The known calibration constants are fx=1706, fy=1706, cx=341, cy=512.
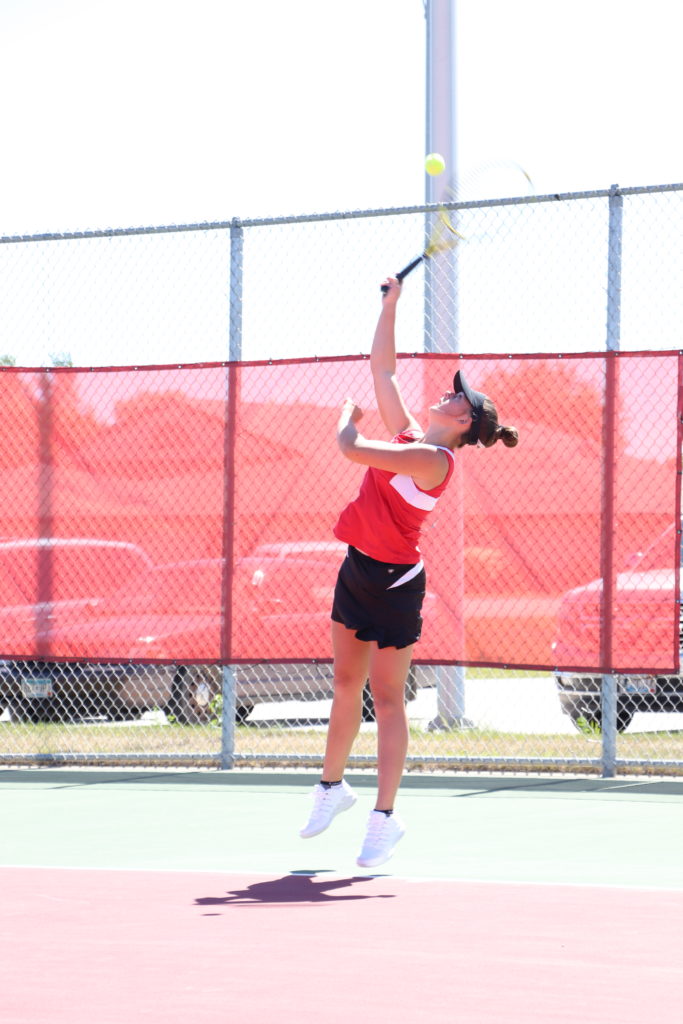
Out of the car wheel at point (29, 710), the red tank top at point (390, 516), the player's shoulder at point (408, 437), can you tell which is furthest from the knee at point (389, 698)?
the car wheel at point (29, 710)

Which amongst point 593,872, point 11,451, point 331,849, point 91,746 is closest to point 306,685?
point 91,746

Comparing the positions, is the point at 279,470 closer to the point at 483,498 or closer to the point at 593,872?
the point at 483,498

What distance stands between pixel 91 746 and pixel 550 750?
2.98 m

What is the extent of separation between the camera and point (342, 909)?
560 centimetres

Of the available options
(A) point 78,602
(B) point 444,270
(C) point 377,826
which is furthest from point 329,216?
(C) point 377,826

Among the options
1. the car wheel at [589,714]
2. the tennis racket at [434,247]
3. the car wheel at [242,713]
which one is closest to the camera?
the tennis racket at [434,247]

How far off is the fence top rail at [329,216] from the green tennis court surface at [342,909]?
3.09 metres

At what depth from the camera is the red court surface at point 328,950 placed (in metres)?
4.30

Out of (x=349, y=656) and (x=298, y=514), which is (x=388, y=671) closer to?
(x=349, y=656)

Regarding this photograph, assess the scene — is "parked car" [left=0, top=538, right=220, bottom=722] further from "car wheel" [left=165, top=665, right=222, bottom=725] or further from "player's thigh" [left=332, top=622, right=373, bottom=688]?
"player's thigh" [left=332, top=622, right=373, bottom=688]

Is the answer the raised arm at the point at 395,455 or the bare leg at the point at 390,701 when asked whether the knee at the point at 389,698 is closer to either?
the bare leg at the point at 390,701

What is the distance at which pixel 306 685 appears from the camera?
10898 mm

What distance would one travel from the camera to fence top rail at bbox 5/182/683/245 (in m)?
8.91

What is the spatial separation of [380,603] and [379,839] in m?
0.88
